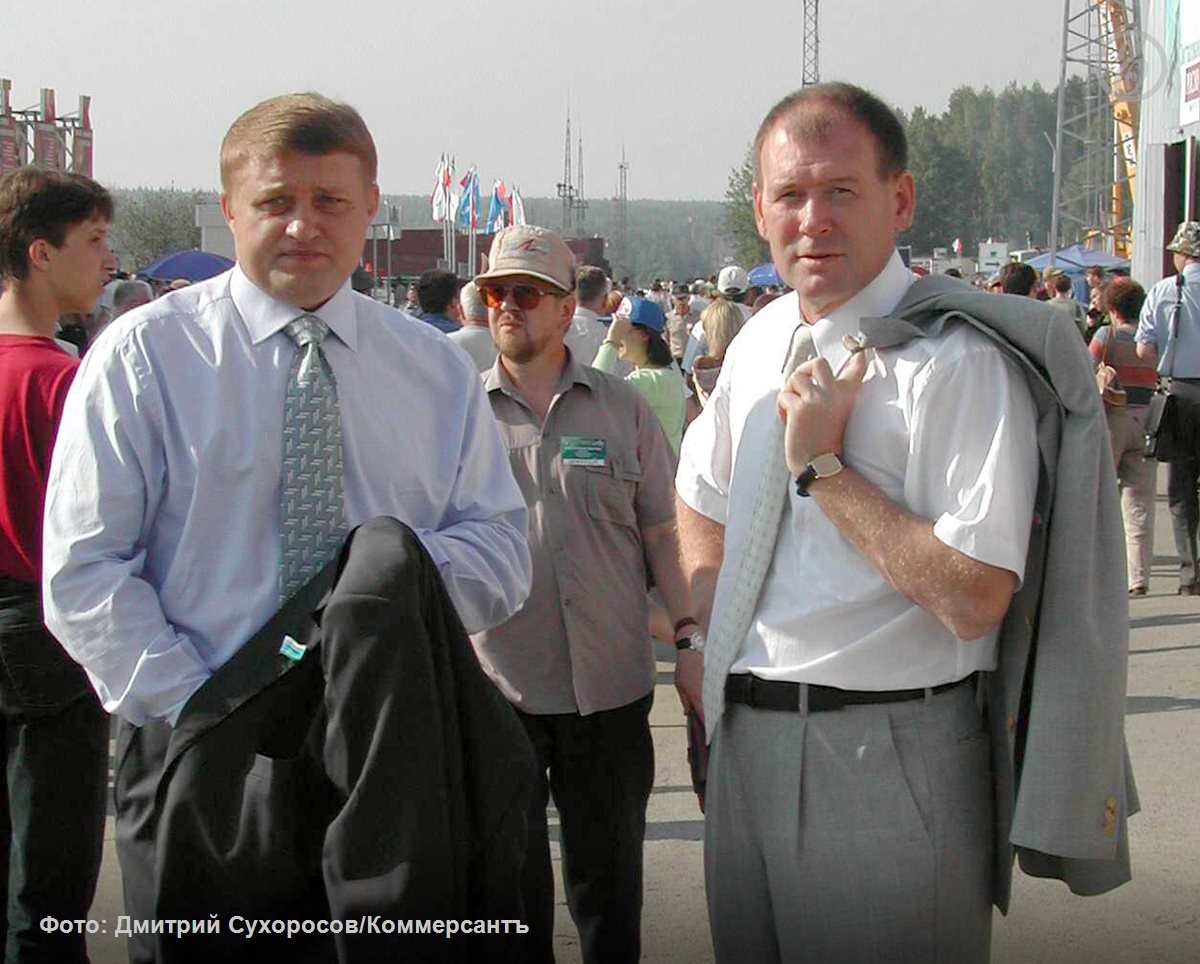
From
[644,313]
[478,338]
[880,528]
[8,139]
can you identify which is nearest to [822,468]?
[880,528]

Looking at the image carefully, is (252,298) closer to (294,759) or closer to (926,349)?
(294,759)

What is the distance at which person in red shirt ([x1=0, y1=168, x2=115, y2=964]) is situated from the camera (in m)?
3.48

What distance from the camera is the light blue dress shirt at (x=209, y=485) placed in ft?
7.63

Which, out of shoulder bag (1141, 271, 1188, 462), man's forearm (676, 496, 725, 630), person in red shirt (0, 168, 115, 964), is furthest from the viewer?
shoulder bag (1141, 271, 1188, 462)

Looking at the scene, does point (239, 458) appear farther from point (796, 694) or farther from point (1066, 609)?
point (1066, 609)

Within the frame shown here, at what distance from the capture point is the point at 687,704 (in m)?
3.60

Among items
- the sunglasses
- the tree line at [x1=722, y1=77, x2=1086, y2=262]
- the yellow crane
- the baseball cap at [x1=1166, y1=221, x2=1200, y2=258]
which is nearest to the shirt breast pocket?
the sunglasses

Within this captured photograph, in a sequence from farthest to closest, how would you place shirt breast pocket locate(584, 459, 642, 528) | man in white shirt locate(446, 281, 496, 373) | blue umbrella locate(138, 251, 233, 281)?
blue umbrella locate(138, 251, 233, 281)
man in white shirt locate(446, 281, 496, 373)
shirt breast pocket locate(584, 459, 642, 528)

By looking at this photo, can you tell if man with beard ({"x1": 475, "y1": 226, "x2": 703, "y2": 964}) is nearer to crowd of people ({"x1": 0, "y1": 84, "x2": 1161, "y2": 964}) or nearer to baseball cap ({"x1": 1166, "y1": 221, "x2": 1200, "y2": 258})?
crowd of people ({"x1": 0, "y1": 84, "x2": 1161, "y2": 964})

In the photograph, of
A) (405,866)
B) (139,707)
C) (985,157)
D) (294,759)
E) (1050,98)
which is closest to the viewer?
(405,866)

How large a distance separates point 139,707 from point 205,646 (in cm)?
15

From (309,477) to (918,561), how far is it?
101 centimetres

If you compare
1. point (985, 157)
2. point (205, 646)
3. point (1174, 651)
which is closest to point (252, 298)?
point (205, 646)

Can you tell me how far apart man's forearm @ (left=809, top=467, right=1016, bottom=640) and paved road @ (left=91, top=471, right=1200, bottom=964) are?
2.35 meters
